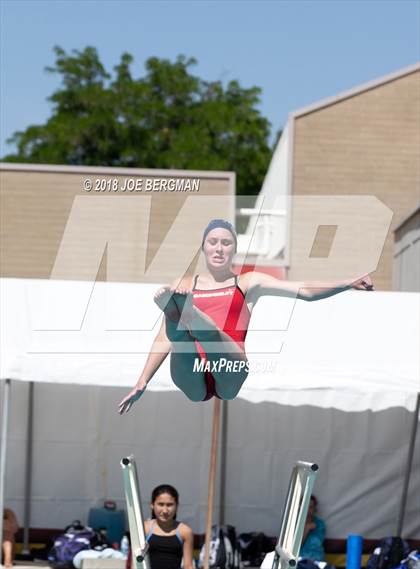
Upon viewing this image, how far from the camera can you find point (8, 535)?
30.9 ft

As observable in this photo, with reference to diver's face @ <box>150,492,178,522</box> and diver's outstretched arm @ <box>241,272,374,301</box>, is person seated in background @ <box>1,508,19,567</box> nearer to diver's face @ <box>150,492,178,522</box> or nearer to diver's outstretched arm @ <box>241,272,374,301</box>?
diver's face @ <box>150,492,178,522</box>

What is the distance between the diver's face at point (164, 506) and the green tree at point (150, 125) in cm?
2764

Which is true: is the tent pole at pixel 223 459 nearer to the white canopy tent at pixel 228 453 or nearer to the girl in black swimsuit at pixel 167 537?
the white canopy tent at pixel 228 453

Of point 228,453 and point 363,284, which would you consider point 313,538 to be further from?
Result: point 363,284

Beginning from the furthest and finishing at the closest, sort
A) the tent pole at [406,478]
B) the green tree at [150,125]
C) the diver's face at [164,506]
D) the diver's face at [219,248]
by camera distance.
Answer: the green tree at [150,125]
the tent pole at [406,478]
the diver's face at [164,506]
the diver's face at [219,248]

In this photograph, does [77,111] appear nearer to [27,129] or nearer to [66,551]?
[27,129]

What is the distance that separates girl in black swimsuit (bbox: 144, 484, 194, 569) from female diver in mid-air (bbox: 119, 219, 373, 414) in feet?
9.39

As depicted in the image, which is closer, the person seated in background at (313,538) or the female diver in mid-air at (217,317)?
the female diver in mid-air at (217,317)

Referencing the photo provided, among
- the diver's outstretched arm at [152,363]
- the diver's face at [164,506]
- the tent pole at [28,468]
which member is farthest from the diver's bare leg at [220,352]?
the tent pole at [28,468]

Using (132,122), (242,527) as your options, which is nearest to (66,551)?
(242,527)

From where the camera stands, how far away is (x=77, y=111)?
39.8 metres

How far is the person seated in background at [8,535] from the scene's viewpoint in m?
9.07

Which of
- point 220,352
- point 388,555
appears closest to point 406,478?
point 388,555

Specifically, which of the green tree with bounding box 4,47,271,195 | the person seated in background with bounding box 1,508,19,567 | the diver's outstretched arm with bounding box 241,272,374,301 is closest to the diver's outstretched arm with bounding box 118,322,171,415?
the diver's outstretched arm with bounding box 241,272,374,301
